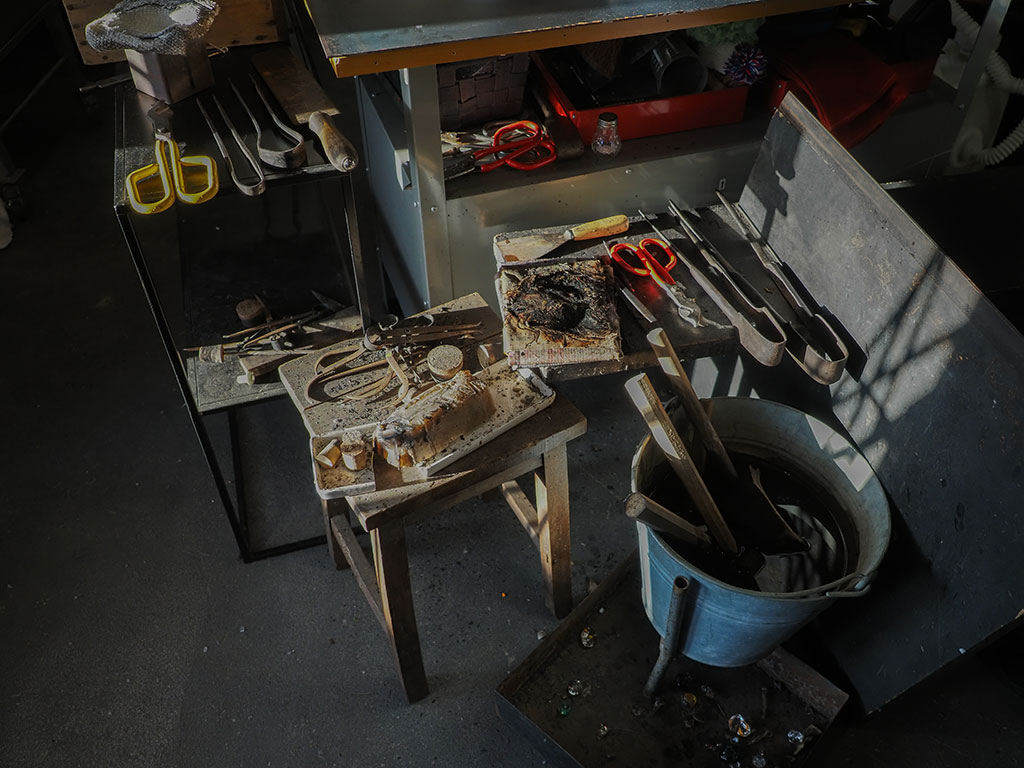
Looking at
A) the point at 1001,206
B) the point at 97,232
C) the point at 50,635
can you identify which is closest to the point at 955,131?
the point at 1001,206

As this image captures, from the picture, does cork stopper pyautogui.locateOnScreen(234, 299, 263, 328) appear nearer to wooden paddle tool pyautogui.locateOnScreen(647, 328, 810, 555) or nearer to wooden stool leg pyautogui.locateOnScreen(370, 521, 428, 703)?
wooden stool leg pyautogui.locateOnScreen(370, 521, 428, 703)

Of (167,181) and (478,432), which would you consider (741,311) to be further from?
(167,181)

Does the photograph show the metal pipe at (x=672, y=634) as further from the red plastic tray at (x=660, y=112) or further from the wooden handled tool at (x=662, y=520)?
the red plastic tray at (x=660, y=112)

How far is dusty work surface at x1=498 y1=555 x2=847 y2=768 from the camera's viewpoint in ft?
6.79

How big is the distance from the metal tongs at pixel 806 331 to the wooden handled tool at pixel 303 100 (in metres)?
1.09

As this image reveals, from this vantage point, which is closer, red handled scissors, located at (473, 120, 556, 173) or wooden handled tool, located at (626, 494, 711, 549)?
wooden handled tool, located at (626, 494, 711, 549)

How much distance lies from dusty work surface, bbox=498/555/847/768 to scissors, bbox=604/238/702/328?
2.67 ft

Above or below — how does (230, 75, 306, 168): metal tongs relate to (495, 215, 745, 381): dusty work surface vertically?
above

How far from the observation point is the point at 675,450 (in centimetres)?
183

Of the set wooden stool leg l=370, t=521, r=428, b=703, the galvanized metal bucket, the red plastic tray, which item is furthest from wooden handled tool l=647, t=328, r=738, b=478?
the red plastic tray

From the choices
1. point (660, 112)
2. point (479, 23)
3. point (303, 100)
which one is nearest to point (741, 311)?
point (660, 112)

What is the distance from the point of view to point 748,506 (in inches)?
81.4

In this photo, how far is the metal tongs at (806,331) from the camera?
193cm

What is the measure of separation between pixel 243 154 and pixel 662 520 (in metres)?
1.24
